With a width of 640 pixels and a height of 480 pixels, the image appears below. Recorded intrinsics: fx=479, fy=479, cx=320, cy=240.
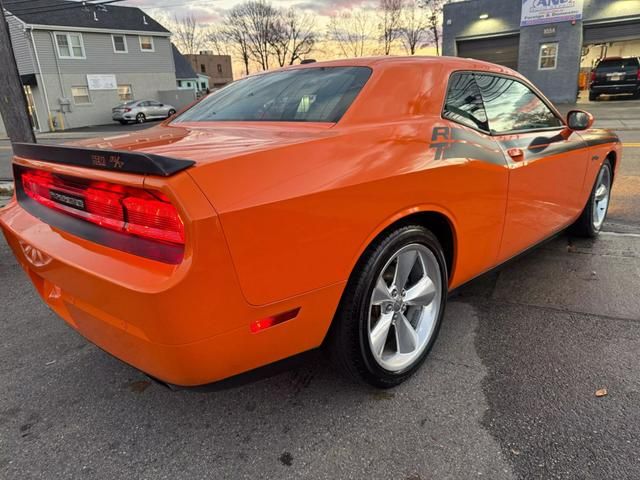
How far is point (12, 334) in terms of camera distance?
10.2ft

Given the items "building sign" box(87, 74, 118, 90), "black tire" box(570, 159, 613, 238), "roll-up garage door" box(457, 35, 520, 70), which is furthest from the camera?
"building sign" box(87, 74, 118, 90)

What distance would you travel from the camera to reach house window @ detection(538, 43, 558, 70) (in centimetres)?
2269

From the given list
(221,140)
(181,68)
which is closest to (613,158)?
(221,140)

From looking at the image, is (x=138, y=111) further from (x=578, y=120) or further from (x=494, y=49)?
(x=578, y=120)

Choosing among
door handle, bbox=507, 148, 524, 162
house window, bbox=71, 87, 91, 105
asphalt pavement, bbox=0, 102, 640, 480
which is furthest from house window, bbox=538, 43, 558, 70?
house window, bbox=71, 87, 91, 105

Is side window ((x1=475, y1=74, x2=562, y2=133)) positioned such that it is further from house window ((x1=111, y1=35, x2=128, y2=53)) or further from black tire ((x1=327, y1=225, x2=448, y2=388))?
house window ((x1=111, y1=35, x2=128, y2=53))

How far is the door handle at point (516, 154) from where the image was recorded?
2799 mm

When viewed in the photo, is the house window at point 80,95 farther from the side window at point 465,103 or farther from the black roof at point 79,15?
the side window at point 465,103

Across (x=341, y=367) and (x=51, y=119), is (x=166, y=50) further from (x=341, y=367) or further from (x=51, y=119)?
(x=341, y=367)

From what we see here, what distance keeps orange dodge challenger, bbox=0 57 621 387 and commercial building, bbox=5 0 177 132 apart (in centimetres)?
2852

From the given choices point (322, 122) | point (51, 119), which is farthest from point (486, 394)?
point (51, 119)

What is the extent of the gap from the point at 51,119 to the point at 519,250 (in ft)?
98.9

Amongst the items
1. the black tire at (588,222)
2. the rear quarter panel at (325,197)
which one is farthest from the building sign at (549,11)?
the rear quarter panel at (325,197)

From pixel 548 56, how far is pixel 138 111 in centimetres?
2234
